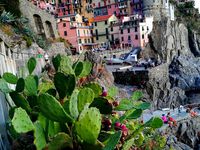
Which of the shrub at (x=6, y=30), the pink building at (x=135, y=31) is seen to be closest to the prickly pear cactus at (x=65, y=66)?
the shrub at (x=6, y=30)

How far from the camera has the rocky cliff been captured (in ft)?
99.2

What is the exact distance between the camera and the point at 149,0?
63.1m

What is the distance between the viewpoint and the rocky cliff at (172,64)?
3025cm

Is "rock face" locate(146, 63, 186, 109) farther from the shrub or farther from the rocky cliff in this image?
the shrub

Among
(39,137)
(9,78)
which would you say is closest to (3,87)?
(9,78)

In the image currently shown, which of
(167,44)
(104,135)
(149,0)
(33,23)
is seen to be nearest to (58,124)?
(104,135)

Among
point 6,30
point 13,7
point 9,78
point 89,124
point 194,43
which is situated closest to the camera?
point 89,124

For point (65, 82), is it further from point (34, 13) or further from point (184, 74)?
point (184, 74)

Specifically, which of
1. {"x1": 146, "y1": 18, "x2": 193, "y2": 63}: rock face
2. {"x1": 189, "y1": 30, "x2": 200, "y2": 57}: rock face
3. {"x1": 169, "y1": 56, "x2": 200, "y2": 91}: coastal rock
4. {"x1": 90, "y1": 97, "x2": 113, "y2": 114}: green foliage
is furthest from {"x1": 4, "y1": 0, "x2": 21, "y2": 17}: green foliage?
{"x1": 189, "y1": 30, "x2": 200, "y2": 57}: rock face

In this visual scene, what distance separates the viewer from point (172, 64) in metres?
41.0

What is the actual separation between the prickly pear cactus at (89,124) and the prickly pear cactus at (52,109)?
0.53ft

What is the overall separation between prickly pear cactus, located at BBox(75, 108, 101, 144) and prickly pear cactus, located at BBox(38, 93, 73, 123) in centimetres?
16

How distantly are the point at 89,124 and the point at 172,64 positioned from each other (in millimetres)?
39221

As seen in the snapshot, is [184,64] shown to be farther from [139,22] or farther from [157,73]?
[139,22]
